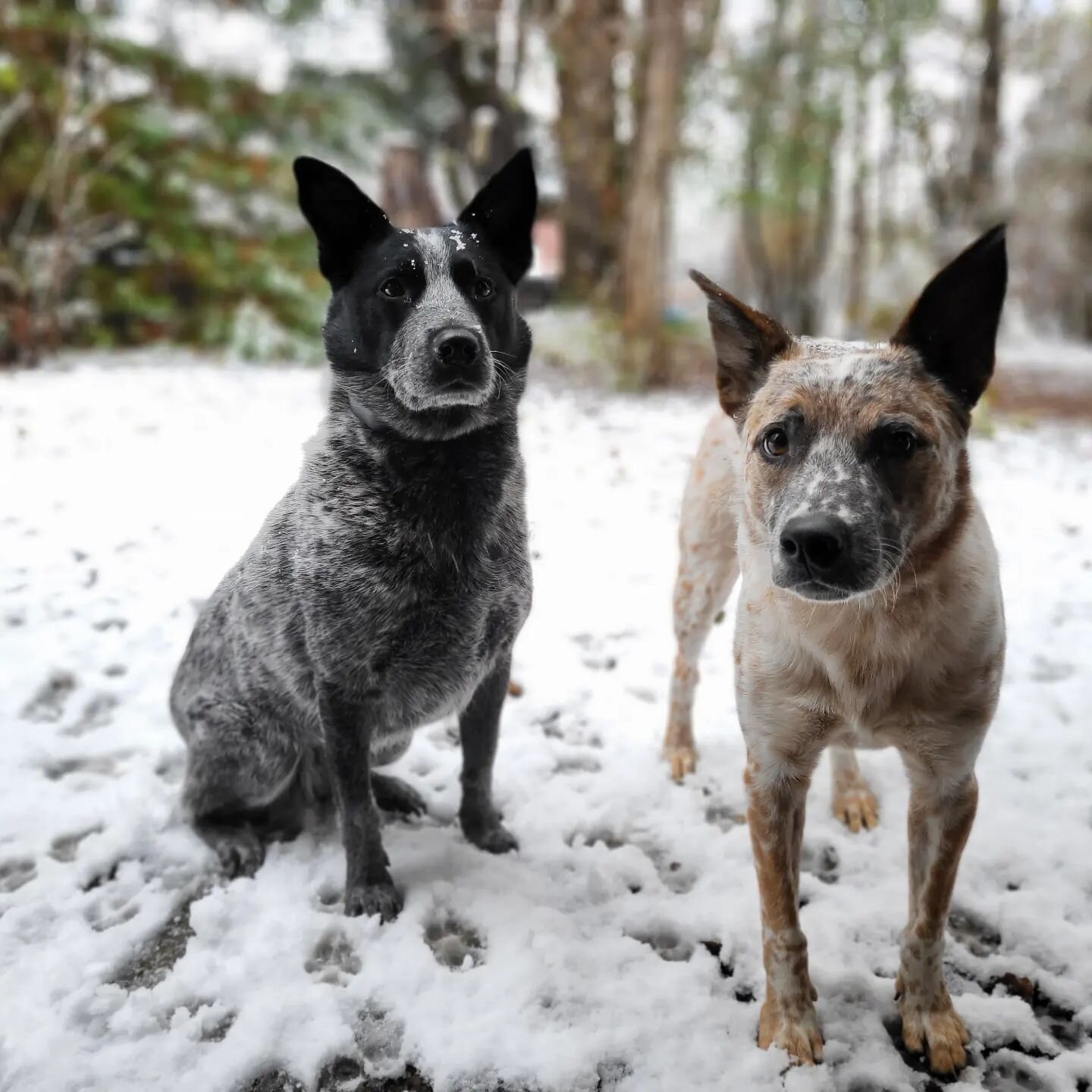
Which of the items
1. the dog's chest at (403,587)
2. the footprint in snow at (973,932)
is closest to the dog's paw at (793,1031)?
the footprint in snow at (973,932)

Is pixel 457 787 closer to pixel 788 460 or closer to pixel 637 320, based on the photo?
pixel 788 460

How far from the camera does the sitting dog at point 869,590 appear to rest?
1.51m

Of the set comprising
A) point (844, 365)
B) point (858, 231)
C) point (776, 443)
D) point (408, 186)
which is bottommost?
point (776, 443)

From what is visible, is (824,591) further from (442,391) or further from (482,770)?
(482,770)

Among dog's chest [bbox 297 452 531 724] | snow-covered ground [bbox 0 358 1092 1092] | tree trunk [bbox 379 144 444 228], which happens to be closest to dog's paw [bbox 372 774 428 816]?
snow-covered ground [bbox 0 358 1092 1092]

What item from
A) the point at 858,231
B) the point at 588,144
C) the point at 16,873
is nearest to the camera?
the point at 16,873

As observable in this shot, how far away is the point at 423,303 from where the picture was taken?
1.80m

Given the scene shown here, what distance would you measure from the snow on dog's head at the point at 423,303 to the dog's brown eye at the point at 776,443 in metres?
0.62

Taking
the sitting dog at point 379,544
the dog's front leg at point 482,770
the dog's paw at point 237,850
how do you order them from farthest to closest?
the dog's front leg at point 482,770 → the dog's paw at point 237,850 → the sitting dog at point 379,544

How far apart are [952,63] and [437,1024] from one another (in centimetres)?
1185

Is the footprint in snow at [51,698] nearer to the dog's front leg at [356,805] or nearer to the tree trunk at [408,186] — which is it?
the dog's front leg at [356,805]

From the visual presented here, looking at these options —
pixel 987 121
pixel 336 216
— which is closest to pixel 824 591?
pixel 336 216

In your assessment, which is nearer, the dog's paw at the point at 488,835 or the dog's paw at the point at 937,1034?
the dog's paw at the point at 937,1034

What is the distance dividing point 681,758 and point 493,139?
9244 millimetres
